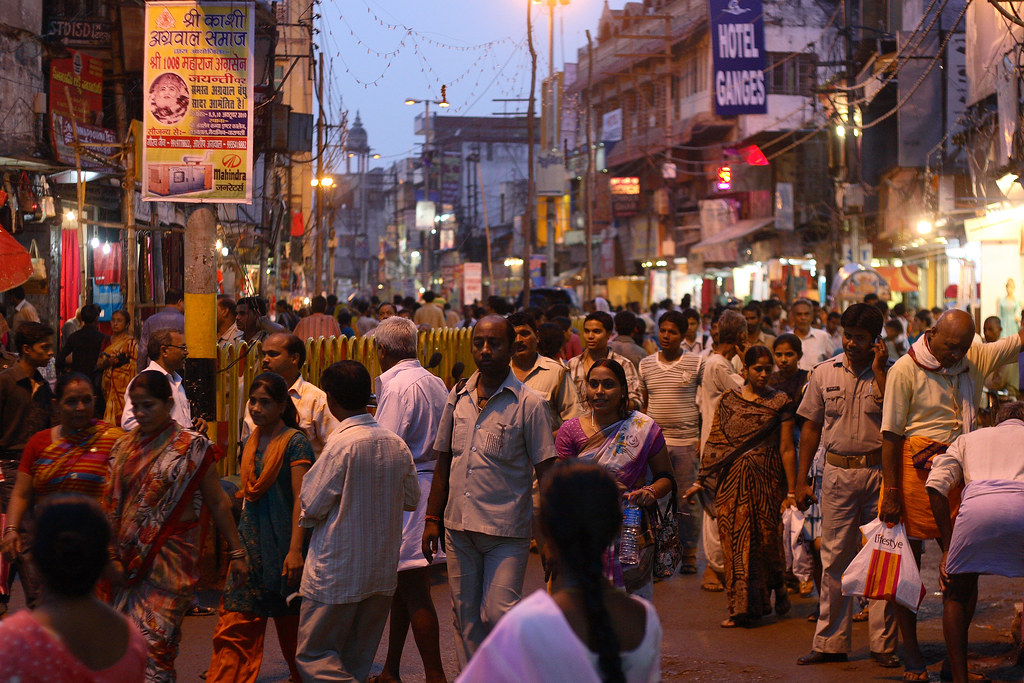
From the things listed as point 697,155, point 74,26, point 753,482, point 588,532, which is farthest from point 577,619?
point 697,155

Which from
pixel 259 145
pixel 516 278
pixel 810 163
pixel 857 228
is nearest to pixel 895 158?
pixel 857 228

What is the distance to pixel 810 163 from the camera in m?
41.6

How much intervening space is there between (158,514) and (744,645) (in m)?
3.91

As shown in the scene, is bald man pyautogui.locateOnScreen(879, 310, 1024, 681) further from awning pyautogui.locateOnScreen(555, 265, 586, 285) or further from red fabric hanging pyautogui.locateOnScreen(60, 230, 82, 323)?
awning pyautogui.locateOnScreen(555, 265, 586, 285)

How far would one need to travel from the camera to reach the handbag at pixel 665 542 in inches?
213

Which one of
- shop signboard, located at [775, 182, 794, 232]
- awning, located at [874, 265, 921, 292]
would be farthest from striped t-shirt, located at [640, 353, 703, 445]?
shop signboard, located at [775, 182, 794, 232]

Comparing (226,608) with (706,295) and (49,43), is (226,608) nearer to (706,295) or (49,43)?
(49,43)

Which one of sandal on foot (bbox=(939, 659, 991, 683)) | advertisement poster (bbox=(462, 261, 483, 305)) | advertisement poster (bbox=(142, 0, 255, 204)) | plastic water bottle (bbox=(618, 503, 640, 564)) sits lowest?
sandal on foot (bbox=(939, 659, 991, 683))

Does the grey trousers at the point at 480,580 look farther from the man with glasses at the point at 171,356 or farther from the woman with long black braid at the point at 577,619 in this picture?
the man with glasses at the point at 171,356

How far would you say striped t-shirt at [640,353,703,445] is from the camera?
9492 millimetres

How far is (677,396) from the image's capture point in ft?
31.1

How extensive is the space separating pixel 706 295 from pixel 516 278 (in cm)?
2049

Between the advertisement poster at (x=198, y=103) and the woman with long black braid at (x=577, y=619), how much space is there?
296 inches

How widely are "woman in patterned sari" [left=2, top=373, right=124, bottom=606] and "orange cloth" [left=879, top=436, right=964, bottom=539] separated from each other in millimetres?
4148
